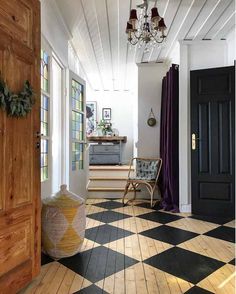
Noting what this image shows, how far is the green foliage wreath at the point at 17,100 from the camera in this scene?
1.58 m

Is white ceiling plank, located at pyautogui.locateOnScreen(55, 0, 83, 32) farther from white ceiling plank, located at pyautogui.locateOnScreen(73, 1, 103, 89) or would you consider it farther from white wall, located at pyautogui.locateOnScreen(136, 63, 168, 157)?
white wall, located at pyautogui.locateOnScreen(136, 63, 168, 157)

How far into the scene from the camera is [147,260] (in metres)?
2.27

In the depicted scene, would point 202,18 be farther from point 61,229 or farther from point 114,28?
point 61,229

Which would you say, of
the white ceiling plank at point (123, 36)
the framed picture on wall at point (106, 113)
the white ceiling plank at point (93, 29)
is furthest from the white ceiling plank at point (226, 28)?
the framed picture on wall at point (106, 113)

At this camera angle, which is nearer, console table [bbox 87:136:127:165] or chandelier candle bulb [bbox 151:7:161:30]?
chandelier candle bulb [bbox 151:7:161:30]

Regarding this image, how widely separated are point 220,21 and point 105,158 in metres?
5.06

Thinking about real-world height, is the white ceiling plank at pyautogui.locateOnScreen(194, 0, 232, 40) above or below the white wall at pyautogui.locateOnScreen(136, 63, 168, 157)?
above

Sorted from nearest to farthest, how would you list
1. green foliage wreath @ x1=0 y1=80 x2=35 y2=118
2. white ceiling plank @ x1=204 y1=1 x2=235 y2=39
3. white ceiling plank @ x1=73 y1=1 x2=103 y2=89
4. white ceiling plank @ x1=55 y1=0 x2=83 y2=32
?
green foliage wreath @ x1=0 y1=80 x2=35 y2=118
white ceiling plank @ x1=55 y1=0 x2=83 y2=32
white ceiling plank @ x1=204 y1=1 x2=235 y2=39
white ceiling plank @ x1=73 y1=1 x2=103 y2=89

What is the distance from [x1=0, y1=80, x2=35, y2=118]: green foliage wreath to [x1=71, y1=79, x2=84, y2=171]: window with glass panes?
220 centimetres

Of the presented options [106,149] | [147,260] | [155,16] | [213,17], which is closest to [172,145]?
[213,17]

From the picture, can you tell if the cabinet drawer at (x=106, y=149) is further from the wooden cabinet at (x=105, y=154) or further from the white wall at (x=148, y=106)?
the white wall at (x=148, y=106)

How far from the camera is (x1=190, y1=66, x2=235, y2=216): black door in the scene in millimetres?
3686

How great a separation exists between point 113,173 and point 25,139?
431cm

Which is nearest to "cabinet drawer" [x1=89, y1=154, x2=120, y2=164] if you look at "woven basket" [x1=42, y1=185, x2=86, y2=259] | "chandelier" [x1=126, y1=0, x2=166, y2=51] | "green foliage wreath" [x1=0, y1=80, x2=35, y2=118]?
"chandelier" [x1=126, y1=0, x2=166, y2=51]
